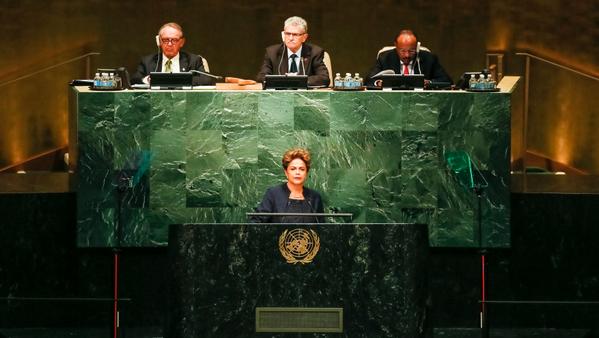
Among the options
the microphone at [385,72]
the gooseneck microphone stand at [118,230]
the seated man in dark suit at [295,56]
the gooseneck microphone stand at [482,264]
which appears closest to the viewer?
the gooseneck microphone stand at [482,264]

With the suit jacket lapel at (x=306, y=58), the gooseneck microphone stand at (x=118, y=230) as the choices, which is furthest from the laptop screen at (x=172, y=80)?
the suit jacket lapel at (x=306, y=58)

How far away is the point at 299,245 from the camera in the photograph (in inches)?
286

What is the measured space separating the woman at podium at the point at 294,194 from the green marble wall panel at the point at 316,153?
0.40m

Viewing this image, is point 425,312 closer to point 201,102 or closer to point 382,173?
point 382,173

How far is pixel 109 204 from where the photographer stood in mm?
8477

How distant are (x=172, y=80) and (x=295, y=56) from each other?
44.7 inches

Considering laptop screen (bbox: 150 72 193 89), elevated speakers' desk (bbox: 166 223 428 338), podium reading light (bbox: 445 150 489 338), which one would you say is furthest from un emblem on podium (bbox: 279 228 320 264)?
laptop screen (bbox: 150 72 193 89)

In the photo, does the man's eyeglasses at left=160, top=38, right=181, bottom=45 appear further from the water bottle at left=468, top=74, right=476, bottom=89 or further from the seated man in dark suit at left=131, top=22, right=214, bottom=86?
the water bottle at left=468, top=74, right=476, bottom=89

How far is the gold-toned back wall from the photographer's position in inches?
436

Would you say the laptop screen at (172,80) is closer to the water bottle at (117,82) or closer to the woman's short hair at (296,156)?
the water bottle at (117,82)

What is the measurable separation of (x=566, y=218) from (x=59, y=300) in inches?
112

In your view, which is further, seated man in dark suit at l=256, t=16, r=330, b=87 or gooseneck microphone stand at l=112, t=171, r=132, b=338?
seated man in dark suit at l=256, t=16, r=330, b=87

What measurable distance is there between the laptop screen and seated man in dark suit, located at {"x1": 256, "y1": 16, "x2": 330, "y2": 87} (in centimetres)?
82

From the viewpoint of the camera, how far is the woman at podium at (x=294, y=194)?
8.03m
